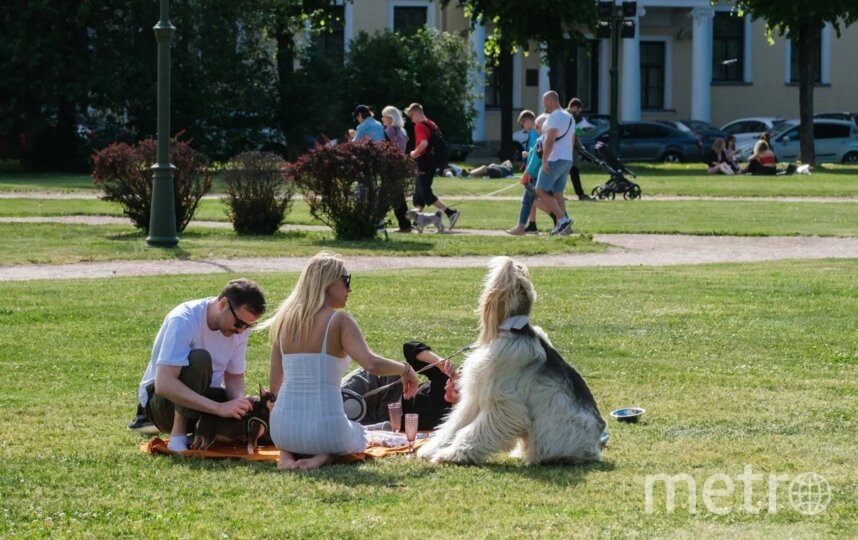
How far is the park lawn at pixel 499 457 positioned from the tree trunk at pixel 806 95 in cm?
3085

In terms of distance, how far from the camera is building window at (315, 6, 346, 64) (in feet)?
166

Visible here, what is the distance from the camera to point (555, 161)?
19.6 meters

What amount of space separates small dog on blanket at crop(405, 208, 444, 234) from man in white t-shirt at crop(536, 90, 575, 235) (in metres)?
1.56

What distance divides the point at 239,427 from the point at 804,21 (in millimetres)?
39329

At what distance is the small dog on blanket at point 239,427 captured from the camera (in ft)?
24.6

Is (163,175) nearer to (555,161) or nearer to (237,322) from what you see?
(555,161)

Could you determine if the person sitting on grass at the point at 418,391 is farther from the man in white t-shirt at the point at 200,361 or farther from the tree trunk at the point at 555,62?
the tree trunk at the point at 555,62

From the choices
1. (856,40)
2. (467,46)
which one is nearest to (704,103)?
(856,40)

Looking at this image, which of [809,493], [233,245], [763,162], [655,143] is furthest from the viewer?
[655,143]

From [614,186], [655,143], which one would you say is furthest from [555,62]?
[614,186]

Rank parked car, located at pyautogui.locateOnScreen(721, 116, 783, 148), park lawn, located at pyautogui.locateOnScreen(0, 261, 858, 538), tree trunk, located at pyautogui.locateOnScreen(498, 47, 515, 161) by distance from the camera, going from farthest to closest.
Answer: parked car, located at pyautogui.locateOnScreen(721, 116, 783, 148) → tree trunk, located at pyautogui.locateOnScreen(498, 47, 515, 161) → park lawn, located at pyautogui.locateOnScreen(0, 261, 858, 538)

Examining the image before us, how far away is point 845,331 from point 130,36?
2861 centimetres

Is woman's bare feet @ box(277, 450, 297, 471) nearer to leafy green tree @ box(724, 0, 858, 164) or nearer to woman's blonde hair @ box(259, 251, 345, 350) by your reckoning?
woman's blonde hair @ box(259, 251, 345, 350)

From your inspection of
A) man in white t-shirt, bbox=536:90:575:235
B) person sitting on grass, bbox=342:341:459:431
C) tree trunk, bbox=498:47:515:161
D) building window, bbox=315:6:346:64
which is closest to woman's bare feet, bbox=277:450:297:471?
person sitting on grass, bbox=342:341:459:431
